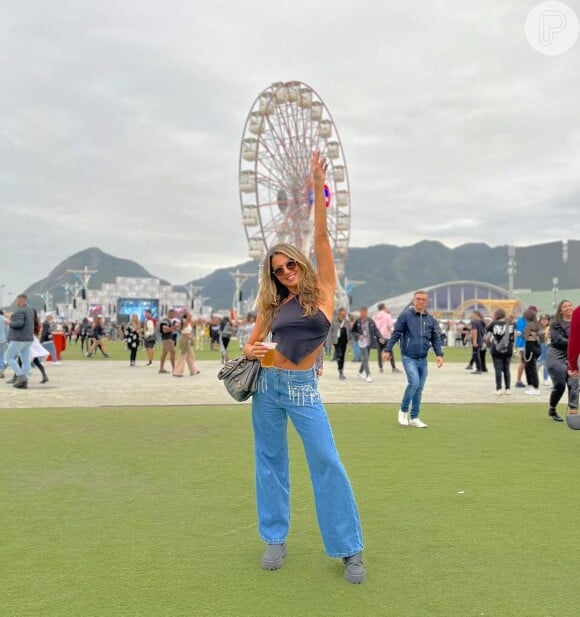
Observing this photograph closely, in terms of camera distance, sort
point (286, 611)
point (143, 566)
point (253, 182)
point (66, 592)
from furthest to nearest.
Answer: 1. point (253, 182)
2. point (143, 566)
3. point (66, 592)
4. point (286, 611)

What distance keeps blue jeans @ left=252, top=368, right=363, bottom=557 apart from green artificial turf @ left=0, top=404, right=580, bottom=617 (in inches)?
8.9

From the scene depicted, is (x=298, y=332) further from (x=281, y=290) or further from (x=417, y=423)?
(x=417, y=423)

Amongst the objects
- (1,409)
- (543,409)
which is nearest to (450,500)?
(543,409)

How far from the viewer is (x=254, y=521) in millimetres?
4621

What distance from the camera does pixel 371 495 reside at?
17.2 feet

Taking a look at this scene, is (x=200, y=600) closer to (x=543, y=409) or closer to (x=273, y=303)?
(x=273, y=303)

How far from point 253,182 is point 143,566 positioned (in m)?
37.5

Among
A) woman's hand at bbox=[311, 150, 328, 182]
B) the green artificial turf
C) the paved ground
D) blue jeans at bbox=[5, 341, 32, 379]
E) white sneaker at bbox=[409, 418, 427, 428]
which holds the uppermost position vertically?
woman's hand at bbox=[311, 150, 328, 182]

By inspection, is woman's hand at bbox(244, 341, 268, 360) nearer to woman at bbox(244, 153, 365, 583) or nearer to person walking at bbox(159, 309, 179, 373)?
woman at bbox(244, 153, 365, 583)

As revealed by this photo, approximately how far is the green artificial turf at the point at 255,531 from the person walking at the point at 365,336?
7853mm

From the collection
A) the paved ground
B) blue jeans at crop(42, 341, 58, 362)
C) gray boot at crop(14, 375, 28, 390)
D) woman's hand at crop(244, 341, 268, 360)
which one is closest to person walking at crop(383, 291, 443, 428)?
the paved ground

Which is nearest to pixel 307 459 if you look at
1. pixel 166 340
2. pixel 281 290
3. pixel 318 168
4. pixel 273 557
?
pixel 273 557

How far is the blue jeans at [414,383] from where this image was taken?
349 inches

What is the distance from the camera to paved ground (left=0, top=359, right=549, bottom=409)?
11.6 m
